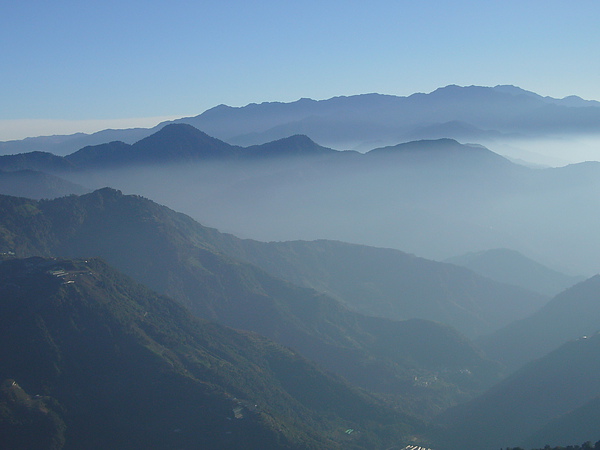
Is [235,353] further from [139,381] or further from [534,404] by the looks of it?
[534,404]

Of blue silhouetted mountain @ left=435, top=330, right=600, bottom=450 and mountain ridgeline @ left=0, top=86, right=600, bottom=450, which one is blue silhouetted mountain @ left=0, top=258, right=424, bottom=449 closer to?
mountain ridgeline @ left=0, top=86, right=600, bottom=450

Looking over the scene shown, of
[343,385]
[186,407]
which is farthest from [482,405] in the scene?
[186,407]

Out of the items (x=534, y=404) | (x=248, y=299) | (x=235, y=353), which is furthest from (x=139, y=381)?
(x=534, y=404)

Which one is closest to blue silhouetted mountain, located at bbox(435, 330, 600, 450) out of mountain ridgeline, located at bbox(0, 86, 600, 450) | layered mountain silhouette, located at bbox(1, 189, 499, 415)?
mountain ridgeline, located at bbox(0, 86, 600, 450)

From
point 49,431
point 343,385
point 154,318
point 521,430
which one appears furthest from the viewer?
point 343,385

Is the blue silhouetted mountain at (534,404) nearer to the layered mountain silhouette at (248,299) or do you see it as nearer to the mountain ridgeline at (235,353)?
the mountain ridgeline at (235,353)

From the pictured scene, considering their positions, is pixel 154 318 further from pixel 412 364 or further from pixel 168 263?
pixel 412 364
